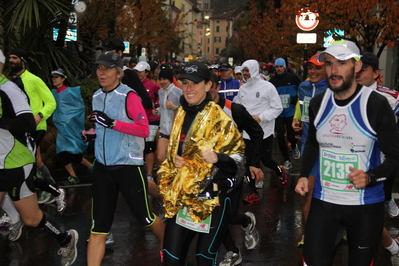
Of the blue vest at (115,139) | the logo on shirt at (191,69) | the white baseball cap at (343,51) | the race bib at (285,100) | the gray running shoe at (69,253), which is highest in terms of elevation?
the white baseball cap at (343,51)

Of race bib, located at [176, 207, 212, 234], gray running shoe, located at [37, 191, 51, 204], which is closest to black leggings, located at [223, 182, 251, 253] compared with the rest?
race bib, located at [176, 207, 212, 234]

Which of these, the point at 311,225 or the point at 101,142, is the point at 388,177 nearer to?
the point at 311,225

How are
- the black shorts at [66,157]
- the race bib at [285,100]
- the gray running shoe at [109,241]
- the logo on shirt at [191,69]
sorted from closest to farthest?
1. the logo on shirt at [191,69]
2. the gray running shoe at [109,241]
3. the black shorts at [66,157]
4. the race bib at [285,100]

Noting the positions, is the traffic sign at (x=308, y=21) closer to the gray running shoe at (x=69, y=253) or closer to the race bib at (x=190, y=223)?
the gray running shoe at (x=69, y=253)

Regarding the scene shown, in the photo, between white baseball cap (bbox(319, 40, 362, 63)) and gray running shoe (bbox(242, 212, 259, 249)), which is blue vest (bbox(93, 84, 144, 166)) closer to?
gray running shoe (bbox(242, 212, 259, 249))

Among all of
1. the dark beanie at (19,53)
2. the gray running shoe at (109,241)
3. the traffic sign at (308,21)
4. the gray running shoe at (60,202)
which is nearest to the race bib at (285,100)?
the traffic sign at (308,21)

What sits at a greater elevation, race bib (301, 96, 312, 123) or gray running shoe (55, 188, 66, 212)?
race bib (301, 96, 312, 123)

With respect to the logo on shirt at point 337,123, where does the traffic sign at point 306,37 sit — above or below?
above

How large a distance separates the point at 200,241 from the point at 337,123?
4.22ft

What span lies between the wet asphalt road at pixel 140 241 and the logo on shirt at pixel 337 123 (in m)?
2.17

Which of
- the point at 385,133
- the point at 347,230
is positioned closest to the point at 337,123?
the point at 385,133

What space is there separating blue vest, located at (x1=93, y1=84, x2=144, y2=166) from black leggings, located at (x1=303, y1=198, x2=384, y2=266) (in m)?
1.67

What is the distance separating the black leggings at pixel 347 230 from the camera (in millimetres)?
3312

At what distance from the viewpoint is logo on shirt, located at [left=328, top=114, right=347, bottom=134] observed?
10.9 feet
